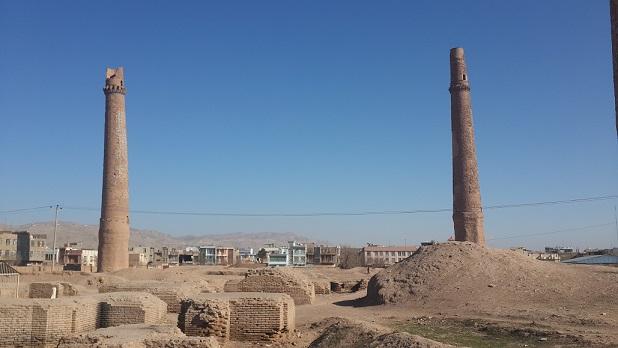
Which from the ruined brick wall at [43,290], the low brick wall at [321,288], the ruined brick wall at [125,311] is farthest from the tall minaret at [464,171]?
the ruined brick wall at [125,311]

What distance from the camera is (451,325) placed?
40.9ft

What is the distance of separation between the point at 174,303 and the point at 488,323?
25.9ft

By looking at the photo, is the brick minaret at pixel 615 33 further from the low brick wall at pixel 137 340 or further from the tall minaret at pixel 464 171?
the tall minaret at pixel 464 171

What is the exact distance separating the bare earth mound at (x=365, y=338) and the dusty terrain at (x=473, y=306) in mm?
23

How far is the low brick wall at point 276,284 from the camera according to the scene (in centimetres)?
1688

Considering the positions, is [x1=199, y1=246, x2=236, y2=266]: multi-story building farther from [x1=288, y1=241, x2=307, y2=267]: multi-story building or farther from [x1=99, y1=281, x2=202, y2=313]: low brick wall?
[x1=99, y1=281, x2=202, y2=313]: low brick wall

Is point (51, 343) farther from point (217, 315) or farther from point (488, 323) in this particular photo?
point (488, 323)

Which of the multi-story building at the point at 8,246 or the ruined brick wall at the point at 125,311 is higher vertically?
the multi-story building at the point at 8,246

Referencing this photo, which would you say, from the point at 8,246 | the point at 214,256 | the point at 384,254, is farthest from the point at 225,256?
Result: the point at 8,246

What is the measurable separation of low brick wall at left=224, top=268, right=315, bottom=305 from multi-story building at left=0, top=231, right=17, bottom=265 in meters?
37.6

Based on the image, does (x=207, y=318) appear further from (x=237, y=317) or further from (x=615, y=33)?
(x=615, y=33)

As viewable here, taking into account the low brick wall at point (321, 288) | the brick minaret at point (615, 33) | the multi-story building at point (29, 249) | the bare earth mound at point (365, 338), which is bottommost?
the low brick wall at point (321, 288)

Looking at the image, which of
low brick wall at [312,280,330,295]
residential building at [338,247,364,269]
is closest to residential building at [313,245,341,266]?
residential building at [338,247,364,269]

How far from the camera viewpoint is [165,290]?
15102 mm
